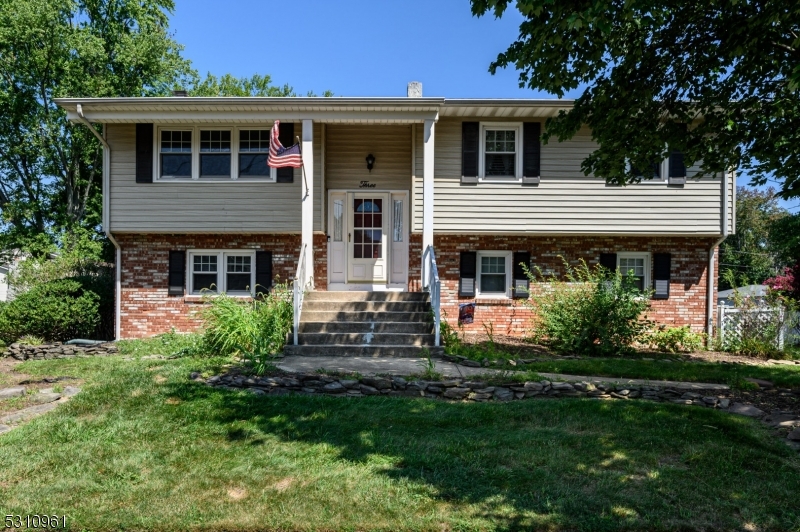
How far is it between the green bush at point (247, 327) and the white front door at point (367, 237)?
3058 millimetres

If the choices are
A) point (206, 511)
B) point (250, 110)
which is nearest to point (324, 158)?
point (250, 110)

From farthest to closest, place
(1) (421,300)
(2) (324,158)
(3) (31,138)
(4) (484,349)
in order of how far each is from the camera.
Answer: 1. (3) (31,138)
2. (2) (324,158)
3. (1) (421,300)
4. (4) (484,349)

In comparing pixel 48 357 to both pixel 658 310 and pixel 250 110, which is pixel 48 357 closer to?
pixel 250 110

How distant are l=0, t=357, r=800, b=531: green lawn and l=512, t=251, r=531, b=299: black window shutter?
5944 mm

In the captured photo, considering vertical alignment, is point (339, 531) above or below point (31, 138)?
below

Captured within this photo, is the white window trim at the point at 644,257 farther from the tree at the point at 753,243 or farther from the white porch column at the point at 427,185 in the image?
the tree at the point at 753,243

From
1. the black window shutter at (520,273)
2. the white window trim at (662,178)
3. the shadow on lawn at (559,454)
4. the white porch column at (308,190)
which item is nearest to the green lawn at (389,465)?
the shadow on lawn at (559,454)

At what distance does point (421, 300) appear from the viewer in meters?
9.73

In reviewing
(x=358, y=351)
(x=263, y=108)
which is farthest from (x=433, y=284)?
(x=263, y=108)

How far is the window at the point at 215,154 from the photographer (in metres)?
11.5

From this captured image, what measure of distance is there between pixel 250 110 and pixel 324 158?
1.88 meters

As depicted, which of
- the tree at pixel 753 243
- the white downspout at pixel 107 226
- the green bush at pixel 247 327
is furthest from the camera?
the tree at pixel 753 243

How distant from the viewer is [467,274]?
11.7 metres

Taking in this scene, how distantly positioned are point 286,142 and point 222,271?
3.30 meters
